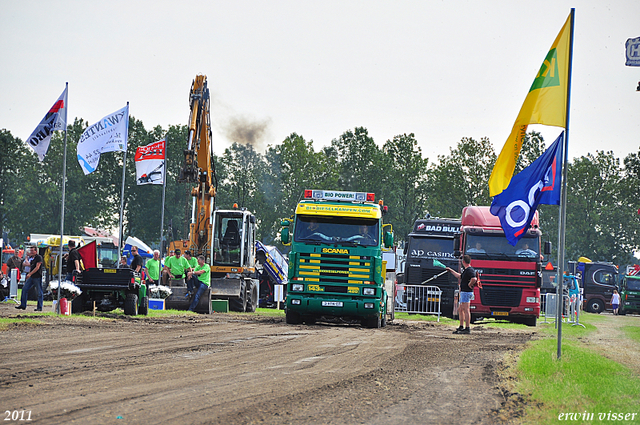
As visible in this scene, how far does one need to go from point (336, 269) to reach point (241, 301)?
8.01 metres

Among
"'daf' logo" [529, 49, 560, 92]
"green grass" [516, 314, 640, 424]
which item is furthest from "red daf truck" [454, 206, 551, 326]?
"'daf' logo" [529, 49, 560, 92]

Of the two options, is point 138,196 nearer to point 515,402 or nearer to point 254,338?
point 254,338

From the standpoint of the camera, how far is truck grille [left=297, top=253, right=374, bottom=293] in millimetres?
19094

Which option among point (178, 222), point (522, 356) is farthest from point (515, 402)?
point (178, 222)

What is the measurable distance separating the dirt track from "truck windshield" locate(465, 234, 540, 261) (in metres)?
7.60

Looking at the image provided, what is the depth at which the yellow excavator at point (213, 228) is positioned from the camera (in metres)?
26.1

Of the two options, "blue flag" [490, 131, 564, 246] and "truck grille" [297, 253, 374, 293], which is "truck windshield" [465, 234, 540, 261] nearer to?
"truck grille" [297, 253, 374, 293]

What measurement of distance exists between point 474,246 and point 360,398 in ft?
54.5

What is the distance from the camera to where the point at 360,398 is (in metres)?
8.34

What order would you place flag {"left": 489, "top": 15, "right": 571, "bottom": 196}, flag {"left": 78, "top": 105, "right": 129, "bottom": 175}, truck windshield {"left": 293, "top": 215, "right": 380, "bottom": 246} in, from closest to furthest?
flag {"left": 489, "top": 15, "right": 571, "bottom": 196}
truck windshield {"left": 293, "top": 215, "right": 380, "bottom": 246}
flag {"left": 78, "top": 105, "right": 129, "bottom": 175}

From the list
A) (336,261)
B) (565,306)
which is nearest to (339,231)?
(336,261)

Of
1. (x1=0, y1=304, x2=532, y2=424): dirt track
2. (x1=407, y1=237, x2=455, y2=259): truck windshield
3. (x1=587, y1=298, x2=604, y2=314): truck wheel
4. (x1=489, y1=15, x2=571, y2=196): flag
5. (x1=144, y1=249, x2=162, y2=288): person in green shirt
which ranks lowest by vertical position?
(x1=587, y1=298, x2=604, y2=314): truck wheel

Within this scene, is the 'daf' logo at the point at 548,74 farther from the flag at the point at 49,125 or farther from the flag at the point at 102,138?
the flag at the point at 102,138

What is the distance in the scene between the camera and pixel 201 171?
2823 centimetres
